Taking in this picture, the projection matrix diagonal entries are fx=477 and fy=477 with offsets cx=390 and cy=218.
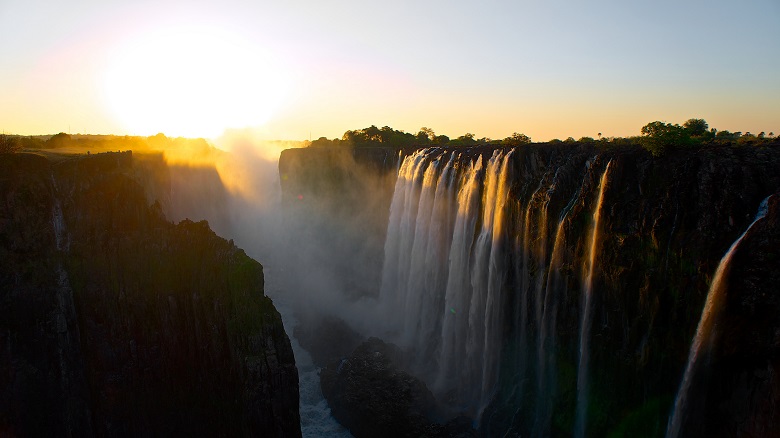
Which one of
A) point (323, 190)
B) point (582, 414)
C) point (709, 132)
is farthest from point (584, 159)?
point (323, 190)

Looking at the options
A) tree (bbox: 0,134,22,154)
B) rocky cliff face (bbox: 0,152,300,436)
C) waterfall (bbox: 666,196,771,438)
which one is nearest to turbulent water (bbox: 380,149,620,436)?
waterfall (bbox: 666,196,771,438)

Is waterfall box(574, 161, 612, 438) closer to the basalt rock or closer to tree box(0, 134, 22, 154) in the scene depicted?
the basalt rock

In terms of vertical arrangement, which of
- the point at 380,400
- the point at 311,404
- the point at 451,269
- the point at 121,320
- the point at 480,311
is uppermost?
the point at 451,269

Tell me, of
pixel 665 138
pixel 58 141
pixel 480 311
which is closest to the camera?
pixel 665 138

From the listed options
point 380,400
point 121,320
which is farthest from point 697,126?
point 121,320

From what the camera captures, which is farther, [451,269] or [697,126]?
[451,269]

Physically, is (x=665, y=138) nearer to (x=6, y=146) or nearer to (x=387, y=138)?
(x=6, y=146)

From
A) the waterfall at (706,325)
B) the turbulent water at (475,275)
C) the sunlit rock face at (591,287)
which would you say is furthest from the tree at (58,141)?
the waterfall at (706,325)
